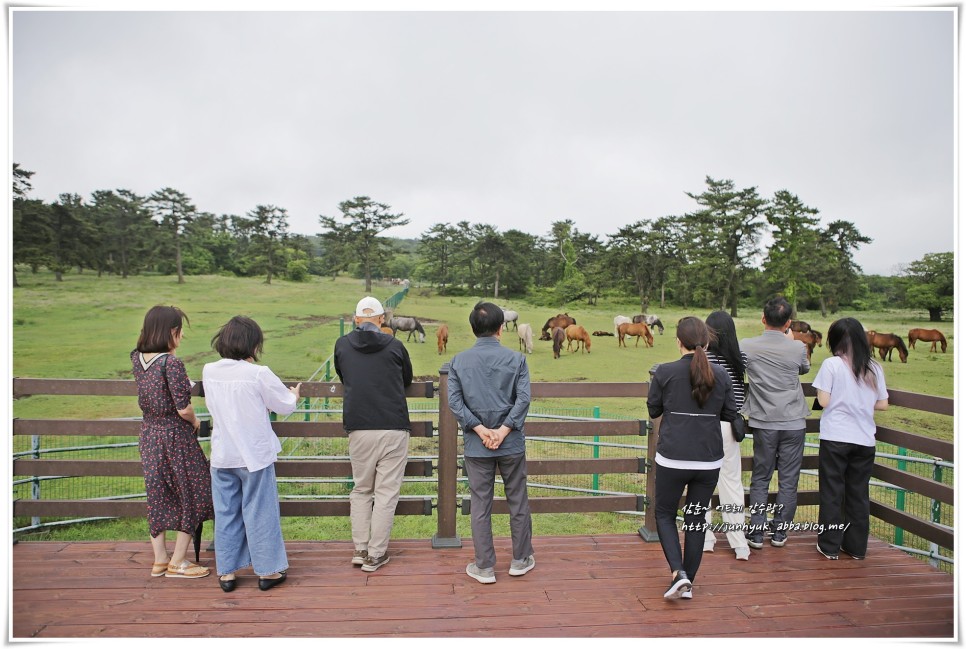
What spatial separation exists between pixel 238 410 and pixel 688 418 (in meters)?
2.08

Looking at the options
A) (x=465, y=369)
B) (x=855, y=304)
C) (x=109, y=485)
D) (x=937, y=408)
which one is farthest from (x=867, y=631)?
(x=855, y=304)

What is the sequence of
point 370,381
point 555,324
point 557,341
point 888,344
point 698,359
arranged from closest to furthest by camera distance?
1. point 698,359
2. point 370,381
3. point 888,344
4. point 557,341
5. point 555,324

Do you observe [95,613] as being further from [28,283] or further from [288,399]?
[28,283]

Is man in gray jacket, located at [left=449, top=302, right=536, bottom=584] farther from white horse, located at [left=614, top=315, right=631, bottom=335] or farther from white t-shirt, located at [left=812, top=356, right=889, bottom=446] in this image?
white horse, located at [left=614, top=315, right=631, bottom=335]

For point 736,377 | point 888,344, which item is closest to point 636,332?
point 888,344

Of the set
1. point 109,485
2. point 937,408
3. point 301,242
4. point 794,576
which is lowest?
point 109,485

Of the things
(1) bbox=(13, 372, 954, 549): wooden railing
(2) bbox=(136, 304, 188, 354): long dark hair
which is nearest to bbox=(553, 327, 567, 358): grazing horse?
(1) bbox=(13, 372, 954, 549): wooden railing

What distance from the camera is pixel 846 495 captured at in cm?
312

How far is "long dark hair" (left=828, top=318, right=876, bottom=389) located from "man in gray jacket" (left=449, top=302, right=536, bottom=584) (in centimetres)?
178

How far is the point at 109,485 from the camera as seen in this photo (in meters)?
8.51

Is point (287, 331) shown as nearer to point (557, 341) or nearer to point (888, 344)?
point (557, 341)

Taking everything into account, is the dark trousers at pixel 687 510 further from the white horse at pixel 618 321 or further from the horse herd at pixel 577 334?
the white horse at pixel 618 321

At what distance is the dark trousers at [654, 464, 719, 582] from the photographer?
8.34 ft

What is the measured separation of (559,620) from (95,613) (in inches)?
79.1
